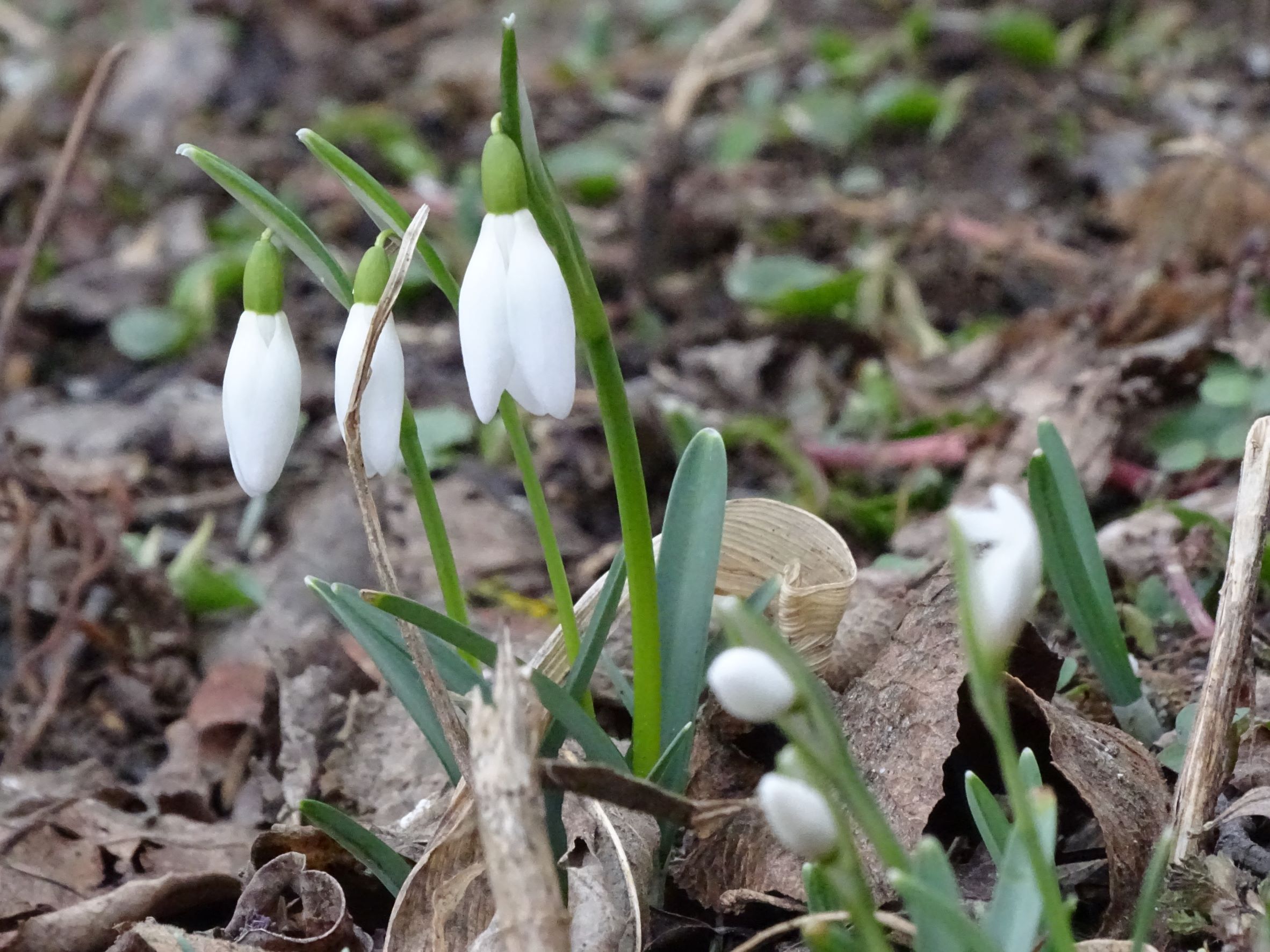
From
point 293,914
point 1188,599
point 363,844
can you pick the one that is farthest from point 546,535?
point 1188,599

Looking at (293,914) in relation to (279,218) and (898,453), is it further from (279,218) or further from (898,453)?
(898,453)

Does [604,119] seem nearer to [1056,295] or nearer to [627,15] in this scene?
[627,15]

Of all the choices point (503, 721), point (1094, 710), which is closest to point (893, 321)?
point (1094, 710)

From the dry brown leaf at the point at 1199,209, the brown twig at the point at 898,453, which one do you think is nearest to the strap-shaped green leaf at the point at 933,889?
the brown twig at the point at 898,453

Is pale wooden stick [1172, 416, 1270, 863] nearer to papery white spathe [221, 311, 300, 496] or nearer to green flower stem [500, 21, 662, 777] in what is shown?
green flower stem [500, 21, 662, 777]

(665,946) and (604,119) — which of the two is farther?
(604,119)
